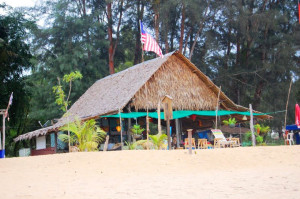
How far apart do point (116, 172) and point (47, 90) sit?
16456 millimetres

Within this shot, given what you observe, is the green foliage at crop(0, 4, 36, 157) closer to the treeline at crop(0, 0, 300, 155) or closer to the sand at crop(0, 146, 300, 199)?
the treeline at crop(0, 0, 300, 155)

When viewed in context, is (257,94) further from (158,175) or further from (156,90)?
(158,175)

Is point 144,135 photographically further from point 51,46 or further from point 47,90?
point 51,46

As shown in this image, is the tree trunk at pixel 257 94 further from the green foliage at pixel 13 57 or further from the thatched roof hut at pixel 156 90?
the green foliage at pixel 13 57

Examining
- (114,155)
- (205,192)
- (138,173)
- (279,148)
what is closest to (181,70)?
(279,148)

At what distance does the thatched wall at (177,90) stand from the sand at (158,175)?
5.90 m

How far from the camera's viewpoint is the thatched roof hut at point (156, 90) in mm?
15016

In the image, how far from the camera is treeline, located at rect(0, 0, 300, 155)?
22094mm

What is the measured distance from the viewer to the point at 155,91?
15.5 meters

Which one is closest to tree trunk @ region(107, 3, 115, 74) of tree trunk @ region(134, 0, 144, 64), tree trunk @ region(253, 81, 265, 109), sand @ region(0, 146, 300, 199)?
tree trunk @ region(134, 0, 144, 64)

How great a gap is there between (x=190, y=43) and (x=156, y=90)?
10523 millimetres

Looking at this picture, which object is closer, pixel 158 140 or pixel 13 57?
pixel 158 140

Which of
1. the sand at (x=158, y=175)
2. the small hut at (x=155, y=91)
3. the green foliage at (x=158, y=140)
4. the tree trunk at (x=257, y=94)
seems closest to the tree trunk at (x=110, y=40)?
the small hut at (x=155, y=91)

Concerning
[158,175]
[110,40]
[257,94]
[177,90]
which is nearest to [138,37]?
[110,40]
